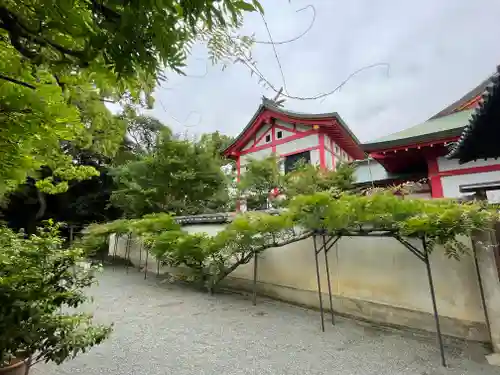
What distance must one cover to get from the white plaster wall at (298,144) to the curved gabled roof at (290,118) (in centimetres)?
63

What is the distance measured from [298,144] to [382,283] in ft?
22.8

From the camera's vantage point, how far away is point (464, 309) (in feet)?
11.9

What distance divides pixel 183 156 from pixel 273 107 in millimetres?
3738

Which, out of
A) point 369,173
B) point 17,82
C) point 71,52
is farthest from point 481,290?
point 369,173

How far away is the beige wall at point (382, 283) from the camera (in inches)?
144

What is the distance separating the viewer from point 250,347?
3543 millimetres

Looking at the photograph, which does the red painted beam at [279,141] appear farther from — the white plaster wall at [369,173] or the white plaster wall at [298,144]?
the white plaster wall at [369,173]

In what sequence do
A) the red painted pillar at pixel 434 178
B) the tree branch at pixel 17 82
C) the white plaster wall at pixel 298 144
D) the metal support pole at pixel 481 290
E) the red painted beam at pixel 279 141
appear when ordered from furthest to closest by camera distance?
the red painted beam at pixel 279 141 < the white plaster wall at pixel 298 144 < the red painted pillar at pixel 434 178 < the metal support pole at pixel 481 290 < the tree branch at pixel 17 82

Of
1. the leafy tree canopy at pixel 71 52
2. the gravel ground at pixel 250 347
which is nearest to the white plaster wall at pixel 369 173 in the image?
the gravel ground at pixel 250 347

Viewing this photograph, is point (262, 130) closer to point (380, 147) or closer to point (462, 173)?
point (380, 147)

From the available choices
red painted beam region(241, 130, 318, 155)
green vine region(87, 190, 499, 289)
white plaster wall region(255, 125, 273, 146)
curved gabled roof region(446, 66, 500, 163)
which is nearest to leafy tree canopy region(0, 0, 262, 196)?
curved gabled roof region(446, 66, 500, 163)

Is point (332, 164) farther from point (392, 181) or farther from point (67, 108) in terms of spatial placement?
point (67, 108)

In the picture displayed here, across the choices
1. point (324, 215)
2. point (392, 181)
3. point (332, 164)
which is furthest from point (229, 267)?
point (332, 164)

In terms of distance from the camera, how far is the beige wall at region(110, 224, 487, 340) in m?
3.66
